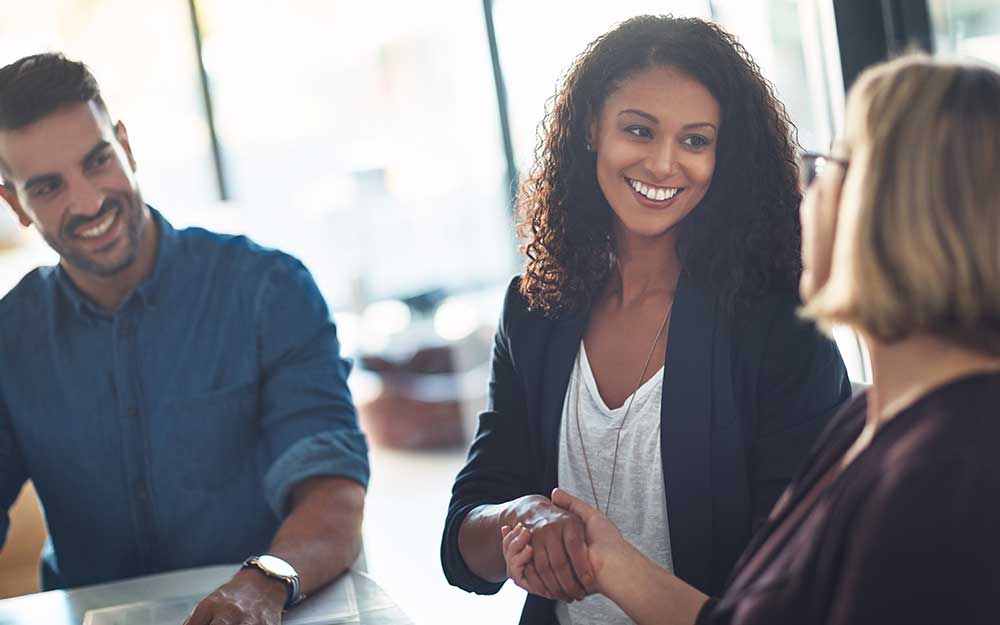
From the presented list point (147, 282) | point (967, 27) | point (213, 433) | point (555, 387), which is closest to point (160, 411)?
point (213, 433)

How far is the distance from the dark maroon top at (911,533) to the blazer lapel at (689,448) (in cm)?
55

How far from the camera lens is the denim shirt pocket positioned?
1871mm

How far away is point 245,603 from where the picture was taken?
1.38 metres

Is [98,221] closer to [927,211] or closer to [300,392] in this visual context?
[300,392]

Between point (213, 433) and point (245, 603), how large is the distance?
0.55 meters

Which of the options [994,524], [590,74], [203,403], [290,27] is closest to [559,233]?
[590,74]

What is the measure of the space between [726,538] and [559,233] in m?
0.55

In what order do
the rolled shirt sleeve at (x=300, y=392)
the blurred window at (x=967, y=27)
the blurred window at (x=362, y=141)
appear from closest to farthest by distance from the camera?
1. the rolled shirt sleeve at (x=300, y=392)
2. the blurred window at (x=967, y=27)
3. the blurred window at (x=362, y=141)

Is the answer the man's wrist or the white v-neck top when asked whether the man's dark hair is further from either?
the white v-neck top

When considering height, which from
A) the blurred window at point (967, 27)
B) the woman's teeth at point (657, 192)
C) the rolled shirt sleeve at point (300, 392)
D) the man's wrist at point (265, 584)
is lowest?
the man's wrist at point (265, 584)

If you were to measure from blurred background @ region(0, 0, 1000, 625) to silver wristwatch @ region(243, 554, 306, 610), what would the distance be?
2.14 m

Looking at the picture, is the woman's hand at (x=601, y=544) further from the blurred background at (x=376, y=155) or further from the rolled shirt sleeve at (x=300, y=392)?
the blurred background at (x=376, y=155)

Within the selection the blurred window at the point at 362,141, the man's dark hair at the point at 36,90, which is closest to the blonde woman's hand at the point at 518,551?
the man's dark hair at the point at 36,90

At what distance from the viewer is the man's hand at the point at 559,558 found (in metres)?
1.30
